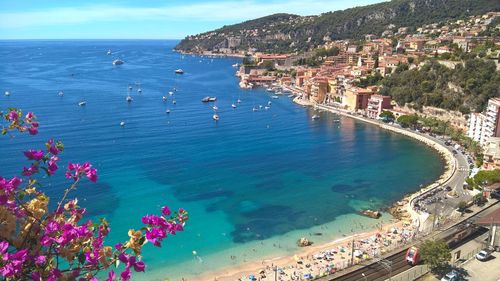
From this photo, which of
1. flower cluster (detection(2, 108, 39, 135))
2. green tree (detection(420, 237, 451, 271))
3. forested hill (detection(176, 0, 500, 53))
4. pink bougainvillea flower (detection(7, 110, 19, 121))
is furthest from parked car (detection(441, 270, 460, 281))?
forested hill (detection(176, 0, 500, 53))

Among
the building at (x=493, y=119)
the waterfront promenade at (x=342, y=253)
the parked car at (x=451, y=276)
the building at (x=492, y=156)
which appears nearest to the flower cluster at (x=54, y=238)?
the parked car at (x=451, y=276)

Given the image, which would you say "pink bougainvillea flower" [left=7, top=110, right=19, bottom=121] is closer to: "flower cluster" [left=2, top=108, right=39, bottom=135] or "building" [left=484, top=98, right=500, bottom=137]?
"flower cluster" [left=2, top=108, right=39, bottom=135]

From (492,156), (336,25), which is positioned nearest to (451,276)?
(492,156)

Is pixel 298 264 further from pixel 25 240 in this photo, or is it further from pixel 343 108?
pixel 343 108

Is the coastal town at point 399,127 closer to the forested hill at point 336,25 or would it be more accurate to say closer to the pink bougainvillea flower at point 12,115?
the pink bougainvillea flower at point 12,115

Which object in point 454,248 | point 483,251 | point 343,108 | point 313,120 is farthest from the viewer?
point 343,108

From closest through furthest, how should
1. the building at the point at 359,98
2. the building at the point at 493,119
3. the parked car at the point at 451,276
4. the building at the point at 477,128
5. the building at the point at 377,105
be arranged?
the parked car at the point at 451,276 → the building at the point at 493,119 → the building at the point at 477,128 → the building at the point at 377,105 → the building at the point at 359,98

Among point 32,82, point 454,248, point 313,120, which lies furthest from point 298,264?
point 32,82
